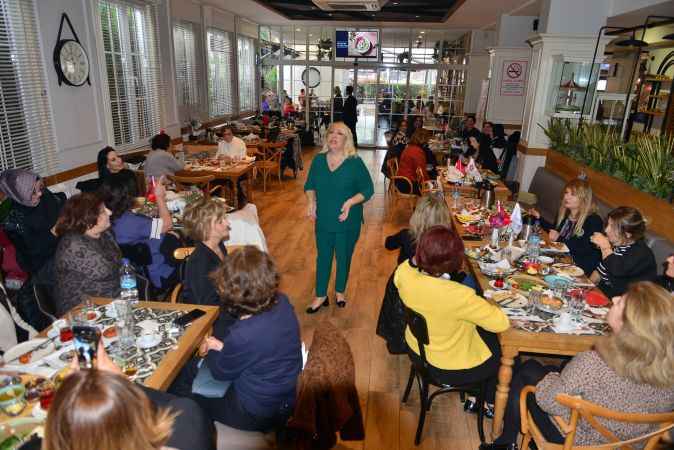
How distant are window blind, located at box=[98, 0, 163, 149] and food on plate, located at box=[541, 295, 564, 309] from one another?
582cm

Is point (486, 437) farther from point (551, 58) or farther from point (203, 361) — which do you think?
point (551, 58)

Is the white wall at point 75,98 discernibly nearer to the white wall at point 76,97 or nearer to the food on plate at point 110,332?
the white wall at point 76,97

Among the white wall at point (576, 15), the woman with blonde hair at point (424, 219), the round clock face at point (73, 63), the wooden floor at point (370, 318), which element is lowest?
the wooden floor at point (370, 318)

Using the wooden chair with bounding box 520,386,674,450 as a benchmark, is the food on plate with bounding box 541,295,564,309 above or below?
above

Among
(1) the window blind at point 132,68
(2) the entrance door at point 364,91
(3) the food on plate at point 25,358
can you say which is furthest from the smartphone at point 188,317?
(2) the entrance door at point 364,91

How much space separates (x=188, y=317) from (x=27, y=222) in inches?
86.1

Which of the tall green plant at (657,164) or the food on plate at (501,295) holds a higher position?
the tall green plant at (657,164)

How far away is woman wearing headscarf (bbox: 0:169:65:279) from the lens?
3.64 meters

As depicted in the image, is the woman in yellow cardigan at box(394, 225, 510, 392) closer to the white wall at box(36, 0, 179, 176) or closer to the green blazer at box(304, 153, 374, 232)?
the green blazer at box(304, 153, 374, 232)

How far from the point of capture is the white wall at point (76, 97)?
4.81m

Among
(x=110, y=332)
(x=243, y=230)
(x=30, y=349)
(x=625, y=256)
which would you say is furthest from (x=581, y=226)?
(x=30, y=349)

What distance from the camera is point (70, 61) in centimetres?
513

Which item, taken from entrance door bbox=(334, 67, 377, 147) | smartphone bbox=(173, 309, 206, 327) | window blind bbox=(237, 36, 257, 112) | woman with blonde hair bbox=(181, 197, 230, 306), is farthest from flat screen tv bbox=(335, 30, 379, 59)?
smartphone bbox=(173, 309, 206, 327)

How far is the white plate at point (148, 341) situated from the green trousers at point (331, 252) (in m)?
2.00
